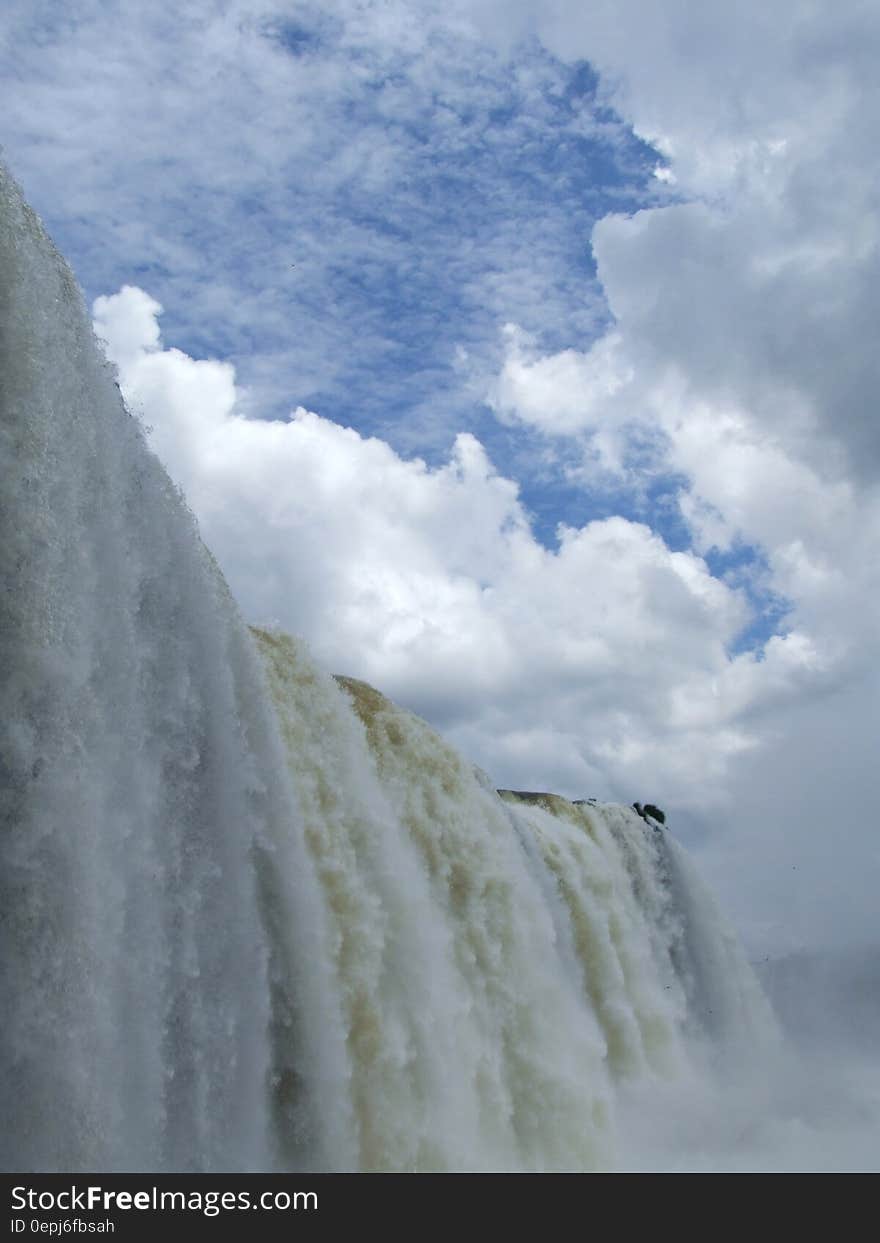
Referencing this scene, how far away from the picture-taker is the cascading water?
540 cm

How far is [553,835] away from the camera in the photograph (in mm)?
17828

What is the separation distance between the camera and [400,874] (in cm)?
1002

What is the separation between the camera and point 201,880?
705cm

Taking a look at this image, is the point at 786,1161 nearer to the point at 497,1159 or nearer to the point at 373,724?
the point at 497,1159

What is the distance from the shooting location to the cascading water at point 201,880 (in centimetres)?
540

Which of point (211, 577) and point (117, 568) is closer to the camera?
point (117, 568)

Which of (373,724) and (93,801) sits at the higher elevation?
(373,724)

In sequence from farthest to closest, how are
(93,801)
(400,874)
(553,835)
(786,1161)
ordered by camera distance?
(553,835)
(786,1161)
(400,874)
(93,801)

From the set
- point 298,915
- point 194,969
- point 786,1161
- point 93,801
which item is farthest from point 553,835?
point 93,801

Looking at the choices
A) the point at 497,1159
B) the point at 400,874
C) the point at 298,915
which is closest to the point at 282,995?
the point at 298,915
